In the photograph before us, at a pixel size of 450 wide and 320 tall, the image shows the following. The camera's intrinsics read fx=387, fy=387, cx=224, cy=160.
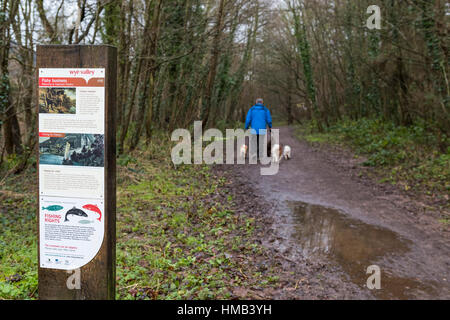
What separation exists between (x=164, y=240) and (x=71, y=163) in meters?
3.49

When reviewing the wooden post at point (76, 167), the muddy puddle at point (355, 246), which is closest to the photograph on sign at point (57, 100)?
the wooden post at point (76, 167)

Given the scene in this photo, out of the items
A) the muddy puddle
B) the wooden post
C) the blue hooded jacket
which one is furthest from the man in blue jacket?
the wooden post

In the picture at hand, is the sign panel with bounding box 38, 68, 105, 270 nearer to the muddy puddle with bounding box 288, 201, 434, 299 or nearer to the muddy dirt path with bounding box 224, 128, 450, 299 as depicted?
the muddy dirt path with bounding box 224, 128, 450, 299

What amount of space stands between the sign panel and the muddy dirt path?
2399mm

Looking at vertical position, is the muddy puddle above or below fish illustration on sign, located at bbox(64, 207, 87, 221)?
below

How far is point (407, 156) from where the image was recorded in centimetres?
1236

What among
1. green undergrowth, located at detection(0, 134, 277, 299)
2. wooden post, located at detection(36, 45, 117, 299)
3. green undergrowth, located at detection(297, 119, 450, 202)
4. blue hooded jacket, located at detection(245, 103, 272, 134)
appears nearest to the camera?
wooden post, located at detection(36, 45, 117, 299)

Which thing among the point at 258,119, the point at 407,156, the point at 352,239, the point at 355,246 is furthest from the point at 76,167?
the point at 407,156

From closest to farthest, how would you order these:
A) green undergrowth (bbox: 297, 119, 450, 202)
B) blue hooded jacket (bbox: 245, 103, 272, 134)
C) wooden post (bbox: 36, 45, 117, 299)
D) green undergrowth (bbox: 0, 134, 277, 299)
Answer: wooden post (bbox: 36, 45, 117, 299) < green undergrowth (bbox: 0, 134, 277, 299) < green undergrowth (bbox: 297, 119, 450, 202) < blue hooded jacket (bbox: 245, 103, 272, 134)

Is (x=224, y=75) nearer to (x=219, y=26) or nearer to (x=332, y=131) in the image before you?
(x=332, y=131)

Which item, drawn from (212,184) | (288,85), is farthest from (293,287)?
(288,85)

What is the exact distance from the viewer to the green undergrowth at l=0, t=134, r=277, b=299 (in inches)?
184

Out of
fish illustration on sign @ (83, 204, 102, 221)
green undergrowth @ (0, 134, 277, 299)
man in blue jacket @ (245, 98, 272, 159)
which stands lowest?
green undergrowth @ (0, 134, 277, 299)
